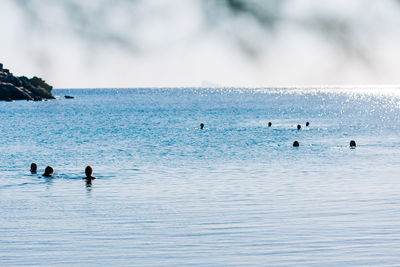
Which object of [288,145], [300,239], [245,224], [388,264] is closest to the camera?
[388,264]

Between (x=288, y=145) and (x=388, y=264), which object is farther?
(x=288, y=145)

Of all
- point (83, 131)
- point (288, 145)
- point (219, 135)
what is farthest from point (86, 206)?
point (83, 131)

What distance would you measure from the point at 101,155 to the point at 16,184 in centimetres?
2169

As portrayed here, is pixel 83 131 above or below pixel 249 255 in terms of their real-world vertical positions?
above

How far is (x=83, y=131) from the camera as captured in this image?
9981cm

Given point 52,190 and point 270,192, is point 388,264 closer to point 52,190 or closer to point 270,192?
point 270,192

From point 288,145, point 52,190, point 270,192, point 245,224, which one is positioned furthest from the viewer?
point 288,145

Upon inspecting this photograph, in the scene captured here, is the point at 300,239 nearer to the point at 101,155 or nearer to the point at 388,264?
the point at 388,264

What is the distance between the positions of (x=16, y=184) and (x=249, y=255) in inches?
970

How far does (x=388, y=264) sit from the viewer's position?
60.3 feet

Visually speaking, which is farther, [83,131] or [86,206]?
[83,131]

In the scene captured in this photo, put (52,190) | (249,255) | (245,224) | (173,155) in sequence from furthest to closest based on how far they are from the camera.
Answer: (173,155)
(52,190)
(245,224)
(249,255)

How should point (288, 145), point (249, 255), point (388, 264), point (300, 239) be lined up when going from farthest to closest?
point (288, 145)
point (300, 239)
point (249, 255)
point (388, 264)

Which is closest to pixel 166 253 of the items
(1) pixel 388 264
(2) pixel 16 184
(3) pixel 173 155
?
(1) pixel 388 264
